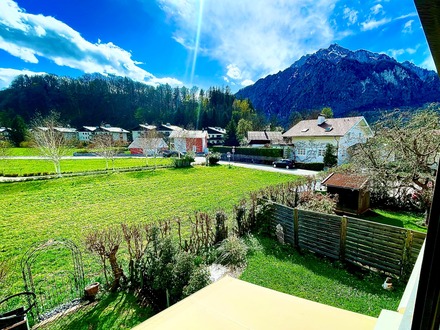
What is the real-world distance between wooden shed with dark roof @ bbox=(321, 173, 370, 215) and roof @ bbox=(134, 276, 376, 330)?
28.7ft

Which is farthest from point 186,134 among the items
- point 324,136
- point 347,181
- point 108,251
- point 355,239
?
point 355,239

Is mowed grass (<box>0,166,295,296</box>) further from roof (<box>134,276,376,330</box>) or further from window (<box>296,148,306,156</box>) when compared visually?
window (<box>296,148,306,156</box>)

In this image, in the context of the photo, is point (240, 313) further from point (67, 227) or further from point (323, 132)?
point (323, 132)

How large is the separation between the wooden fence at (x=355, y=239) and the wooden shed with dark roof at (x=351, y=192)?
437 cm

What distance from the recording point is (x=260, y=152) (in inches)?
1288

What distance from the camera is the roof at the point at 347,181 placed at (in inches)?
388

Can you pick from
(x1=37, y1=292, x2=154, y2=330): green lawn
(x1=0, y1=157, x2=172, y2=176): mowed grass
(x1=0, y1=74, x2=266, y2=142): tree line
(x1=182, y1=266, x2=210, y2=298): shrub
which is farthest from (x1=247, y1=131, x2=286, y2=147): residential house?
(x1=37, y1=292, x2=154, y2=330): green lawn

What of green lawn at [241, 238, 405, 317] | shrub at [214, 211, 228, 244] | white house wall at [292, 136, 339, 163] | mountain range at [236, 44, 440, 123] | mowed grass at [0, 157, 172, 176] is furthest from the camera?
mountain range at [236, 44, 440, 123]

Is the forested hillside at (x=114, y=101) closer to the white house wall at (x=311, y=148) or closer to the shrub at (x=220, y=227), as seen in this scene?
the white house wall at (x=311, y=148)

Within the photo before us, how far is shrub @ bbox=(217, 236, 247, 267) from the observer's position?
6.24 meters

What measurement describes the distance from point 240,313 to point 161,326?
0.87 meters

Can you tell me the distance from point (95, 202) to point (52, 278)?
808 cm

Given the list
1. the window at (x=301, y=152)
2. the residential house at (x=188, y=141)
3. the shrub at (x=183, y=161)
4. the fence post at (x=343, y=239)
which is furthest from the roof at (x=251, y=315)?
the residential house at (x=188, y=141)

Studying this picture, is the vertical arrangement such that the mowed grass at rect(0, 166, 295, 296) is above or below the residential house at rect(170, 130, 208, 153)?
below
